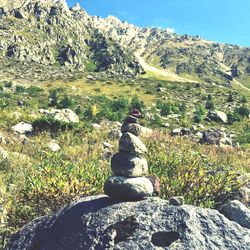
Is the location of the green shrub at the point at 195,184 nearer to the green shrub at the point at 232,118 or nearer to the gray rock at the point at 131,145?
the gray rock at the point at 131,145

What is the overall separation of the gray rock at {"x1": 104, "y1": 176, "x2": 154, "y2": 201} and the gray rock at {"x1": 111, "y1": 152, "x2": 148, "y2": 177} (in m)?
0.12

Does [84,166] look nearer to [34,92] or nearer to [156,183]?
[156,183]

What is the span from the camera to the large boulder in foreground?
760 centimetres

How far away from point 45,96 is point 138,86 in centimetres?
2146

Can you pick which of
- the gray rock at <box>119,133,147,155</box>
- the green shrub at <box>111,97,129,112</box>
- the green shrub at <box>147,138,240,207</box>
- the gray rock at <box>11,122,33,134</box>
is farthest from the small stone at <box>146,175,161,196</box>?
the green shrub at <box>111,97,129,112</box>

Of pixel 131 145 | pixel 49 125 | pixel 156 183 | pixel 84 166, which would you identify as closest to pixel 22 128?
pixel 49 125

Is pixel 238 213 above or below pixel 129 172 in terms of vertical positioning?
below

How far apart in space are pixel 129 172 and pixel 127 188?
347 millimetres

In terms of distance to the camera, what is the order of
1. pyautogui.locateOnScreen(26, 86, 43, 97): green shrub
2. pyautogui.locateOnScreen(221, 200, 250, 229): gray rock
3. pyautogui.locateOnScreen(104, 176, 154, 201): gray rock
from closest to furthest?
pyautogui.locateOnScreen(104, 176, 154, 201): gray rock
pyautogui.locateOnScreen(221, 200, 250, 229): gray rock
pyautogui.locateOnScreen(26, 86, 43, 97): green shrub

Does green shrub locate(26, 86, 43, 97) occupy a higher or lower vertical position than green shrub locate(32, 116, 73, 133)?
lower

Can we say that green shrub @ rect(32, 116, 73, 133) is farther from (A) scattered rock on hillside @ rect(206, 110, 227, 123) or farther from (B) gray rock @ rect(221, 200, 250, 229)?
(A) scattered rock on hillside @ rect(206, 110, 227, 123)

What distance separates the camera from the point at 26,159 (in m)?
16.9

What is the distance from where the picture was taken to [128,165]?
347 inches

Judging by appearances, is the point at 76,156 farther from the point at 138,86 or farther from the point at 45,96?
the point at 138,86
